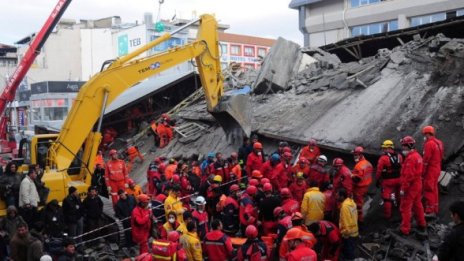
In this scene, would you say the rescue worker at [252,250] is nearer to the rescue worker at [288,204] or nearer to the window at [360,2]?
the rescue worker at [288,204]

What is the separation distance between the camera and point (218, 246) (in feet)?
26.8

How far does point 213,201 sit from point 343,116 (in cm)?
529

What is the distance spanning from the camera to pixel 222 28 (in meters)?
73.6

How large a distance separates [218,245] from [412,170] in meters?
3.78

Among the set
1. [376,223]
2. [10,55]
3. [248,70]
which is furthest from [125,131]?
[10,55]

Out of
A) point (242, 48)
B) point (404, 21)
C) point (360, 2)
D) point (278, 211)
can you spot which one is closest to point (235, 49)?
point (242, 48)

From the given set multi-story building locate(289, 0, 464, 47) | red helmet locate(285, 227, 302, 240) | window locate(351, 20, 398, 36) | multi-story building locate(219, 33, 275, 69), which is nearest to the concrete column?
multi-story building locate(289, 0, 464, 47)

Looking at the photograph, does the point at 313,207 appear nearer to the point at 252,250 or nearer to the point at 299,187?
the point at 299,187

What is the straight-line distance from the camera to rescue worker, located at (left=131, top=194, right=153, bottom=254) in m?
9.88

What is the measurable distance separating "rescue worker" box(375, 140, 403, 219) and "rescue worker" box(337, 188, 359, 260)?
1.20m

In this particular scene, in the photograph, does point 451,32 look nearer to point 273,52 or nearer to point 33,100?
point 273,52

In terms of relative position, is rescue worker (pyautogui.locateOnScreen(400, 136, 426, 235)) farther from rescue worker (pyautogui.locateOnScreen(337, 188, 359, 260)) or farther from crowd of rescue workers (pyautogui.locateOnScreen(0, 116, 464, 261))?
rescue worker (pyautogui.locateOnScreen(337, 188, 359, 260))

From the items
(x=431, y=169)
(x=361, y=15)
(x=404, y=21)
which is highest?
(x=361, y=15)

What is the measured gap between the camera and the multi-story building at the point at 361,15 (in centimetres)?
3703
